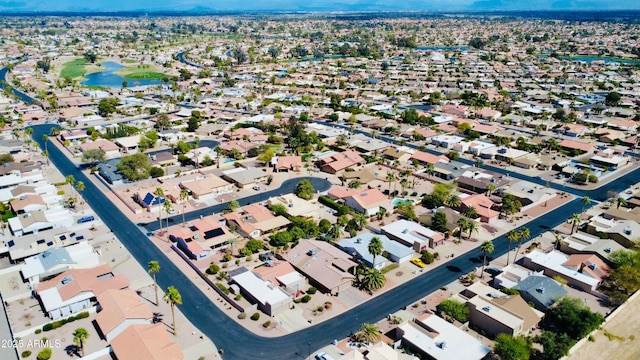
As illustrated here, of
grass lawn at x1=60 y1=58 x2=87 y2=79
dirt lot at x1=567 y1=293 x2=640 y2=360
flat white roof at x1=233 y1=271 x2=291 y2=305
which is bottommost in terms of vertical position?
dirt lot at x1=567 y1=293 x2=640 y2=360

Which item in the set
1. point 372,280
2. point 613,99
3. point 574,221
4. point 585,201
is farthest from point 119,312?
point 613,99

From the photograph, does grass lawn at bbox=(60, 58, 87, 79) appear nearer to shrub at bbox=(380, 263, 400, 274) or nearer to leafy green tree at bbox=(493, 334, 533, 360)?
shrub at bbox=(380, 263, 400, 274)

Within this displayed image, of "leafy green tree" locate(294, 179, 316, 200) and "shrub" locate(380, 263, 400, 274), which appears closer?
"shrub" locate(380, 263, 400, 274)

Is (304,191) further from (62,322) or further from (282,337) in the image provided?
(62,322)

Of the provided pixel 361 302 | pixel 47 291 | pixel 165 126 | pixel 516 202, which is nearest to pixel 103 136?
pixel 165 126

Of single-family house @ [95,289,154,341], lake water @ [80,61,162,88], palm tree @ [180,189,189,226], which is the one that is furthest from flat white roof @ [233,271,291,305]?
lake water @ [80,61,162,88]

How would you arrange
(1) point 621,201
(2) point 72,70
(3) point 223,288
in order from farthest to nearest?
1. (2) point 72,70
2. (1) point 621,201
3. (3) point 223,288

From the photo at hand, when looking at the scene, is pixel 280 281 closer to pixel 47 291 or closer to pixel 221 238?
pixel 221 238
